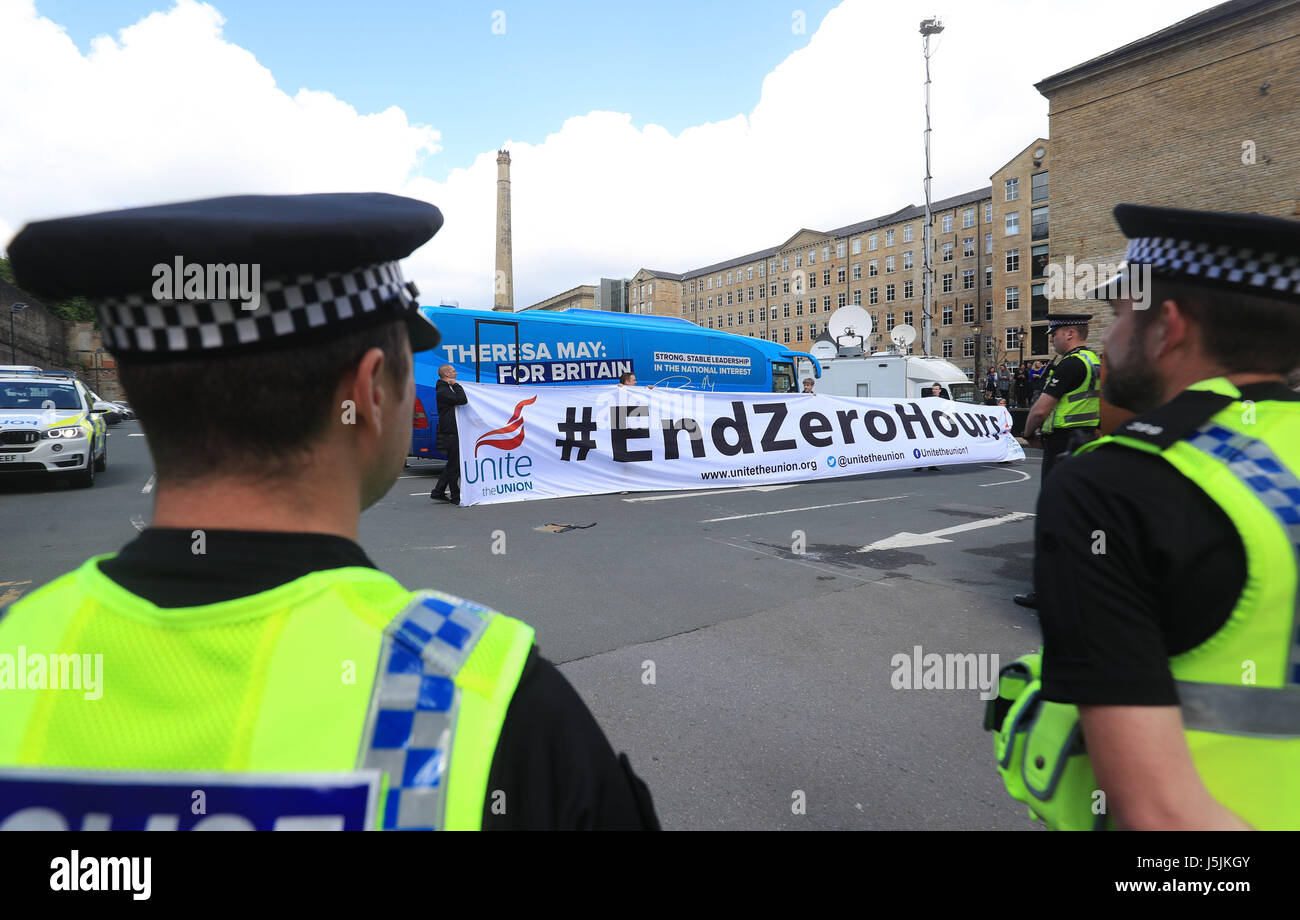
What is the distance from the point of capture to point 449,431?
11188 mm

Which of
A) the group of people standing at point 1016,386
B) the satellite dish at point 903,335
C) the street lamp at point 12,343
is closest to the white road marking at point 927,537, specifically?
the group of people standing at point 1016,386

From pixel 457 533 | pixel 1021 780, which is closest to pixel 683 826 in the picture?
pixel 1021 780

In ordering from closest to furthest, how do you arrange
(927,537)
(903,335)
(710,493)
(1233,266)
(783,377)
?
(1233,266) < (927,537) < (710,493) < (783,377) < (903,335)

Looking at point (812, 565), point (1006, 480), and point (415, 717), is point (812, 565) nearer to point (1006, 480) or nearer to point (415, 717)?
point (415, 717)

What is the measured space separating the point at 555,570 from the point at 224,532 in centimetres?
582

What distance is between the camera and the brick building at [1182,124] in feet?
77.6

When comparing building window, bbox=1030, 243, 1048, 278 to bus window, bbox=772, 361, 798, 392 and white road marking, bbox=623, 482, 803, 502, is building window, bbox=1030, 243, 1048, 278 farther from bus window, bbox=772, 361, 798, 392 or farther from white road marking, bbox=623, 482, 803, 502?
white road marking, bbox=623, 482, 803, 502

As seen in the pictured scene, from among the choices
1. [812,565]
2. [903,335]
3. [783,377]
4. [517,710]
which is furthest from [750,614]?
[903,335]

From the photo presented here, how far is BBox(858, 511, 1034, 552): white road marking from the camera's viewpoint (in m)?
7.71

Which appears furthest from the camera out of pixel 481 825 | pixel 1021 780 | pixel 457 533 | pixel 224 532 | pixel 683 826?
pixel 457 533

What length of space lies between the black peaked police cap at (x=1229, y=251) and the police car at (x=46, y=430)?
46.3 ft

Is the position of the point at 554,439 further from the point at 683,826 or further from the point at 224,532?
the point at 224,532

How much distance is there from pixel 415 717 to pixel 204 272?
0.57 m
